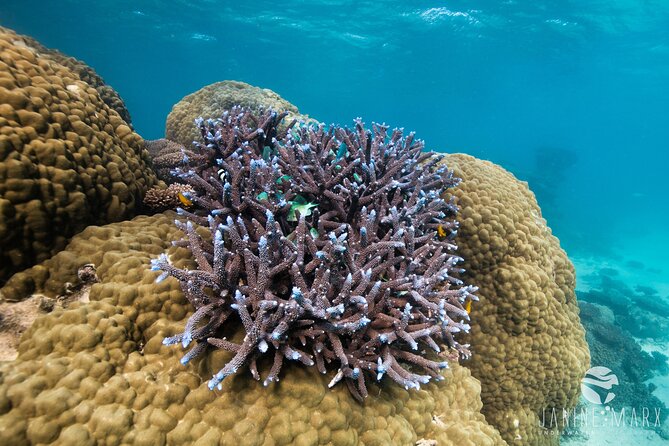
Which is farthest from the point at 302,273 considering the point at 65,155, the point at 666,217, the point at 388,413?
the point at 666,217

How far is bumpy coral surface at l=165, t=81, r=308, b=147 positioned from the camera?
8.50 m

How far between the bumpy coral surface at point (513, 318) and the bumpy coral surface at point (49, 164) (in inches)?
163

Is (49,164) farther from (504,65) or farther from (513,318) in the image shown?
(504,65)

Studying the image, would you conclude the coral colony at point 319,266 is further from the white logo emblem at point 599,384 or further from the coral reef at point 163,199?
the white logo emblem at point 599,384

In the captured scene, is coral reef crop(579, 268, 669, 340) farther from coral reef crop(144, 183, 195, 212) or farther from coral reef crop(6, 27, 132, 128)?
coral reef crop(6, 27, 132, 128)

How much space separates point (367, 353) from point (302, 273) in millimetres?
798

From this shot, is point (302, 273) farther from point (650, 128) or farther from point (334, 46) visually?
point (650, 128)

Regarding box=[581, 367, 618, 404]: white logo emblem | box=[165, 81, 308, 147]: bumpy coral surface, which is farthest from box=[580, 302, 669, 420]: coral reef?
box=[165, 81, 308, 147]: bumpy coral surface

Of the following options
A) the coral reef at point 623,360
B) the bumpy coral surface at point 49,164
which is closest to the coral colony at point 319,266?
the bumpy coral surface at point 49,164

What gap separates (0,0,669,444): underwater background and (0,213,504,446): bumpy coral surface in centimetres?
867

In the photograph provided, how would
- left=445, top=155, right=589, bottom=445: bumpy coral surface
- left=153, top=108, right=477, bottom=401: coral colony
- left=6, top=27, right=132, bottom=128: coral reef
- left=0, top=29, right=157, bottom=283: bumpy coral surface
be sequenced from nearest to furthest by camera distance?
left=153, top=108, right=477, bottom=401: coral colony < left=0, top=29, right=157, bottom=283: bumpy coral surface < left=445, top=155, right=589, bottom=445: bumpy coral surface < left=6, top=27, right=132, bottom=128: coral reef

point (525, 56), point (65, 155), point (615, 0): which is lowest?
point (65, 155)

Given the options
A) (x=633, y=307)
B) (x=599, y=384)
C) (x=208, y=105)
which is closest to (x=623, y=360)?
(x=599, y=384)

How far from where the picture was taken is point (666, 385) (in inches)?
473
